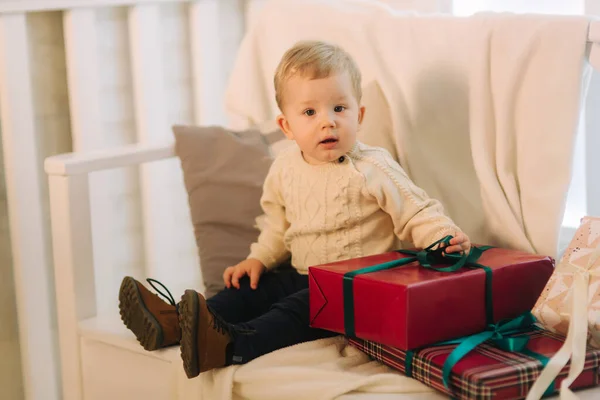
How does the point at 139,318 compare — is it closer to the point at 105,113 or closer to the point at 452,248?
the point at 452,248

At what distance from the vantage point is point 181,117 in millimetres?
2029

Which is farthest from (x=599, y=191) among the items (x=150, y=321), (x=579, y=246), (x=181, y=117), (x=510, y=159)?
(x=181, y=117)

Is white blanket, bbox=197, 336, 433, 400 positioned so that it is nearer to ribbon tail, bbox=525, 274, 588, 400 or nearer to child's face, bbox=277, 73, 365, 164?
ribbon tail, bbox=525, 274, 588, 400

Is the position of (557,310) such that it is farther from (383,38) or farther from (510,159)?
(383,38)

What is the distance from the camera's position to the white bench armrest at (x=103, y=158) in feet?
4.72

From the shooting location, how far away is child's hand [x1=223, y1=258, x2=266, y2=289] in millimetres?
1376

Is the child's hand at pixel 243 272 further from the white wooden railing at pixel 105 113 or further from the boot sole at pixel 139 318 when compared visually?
the white wooden railing at pixel 105 113

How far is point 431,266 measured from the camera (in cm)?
113

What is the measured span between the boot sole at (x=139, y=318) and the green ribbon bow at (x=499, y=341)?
0.38 m

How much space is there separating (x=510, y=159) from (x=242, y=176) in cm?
47

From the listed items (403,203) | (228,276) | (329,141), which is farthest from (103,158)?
(403,203)

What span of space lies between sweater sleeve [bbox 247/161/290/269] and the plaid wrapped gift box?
34 cm

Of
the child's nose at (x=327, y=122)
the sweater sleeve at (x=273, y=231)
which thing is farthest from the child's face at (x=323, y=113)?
the sweater sleeve at (x=273, y=231)

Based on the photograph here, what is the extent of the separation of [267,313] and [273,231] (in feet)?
0.69
